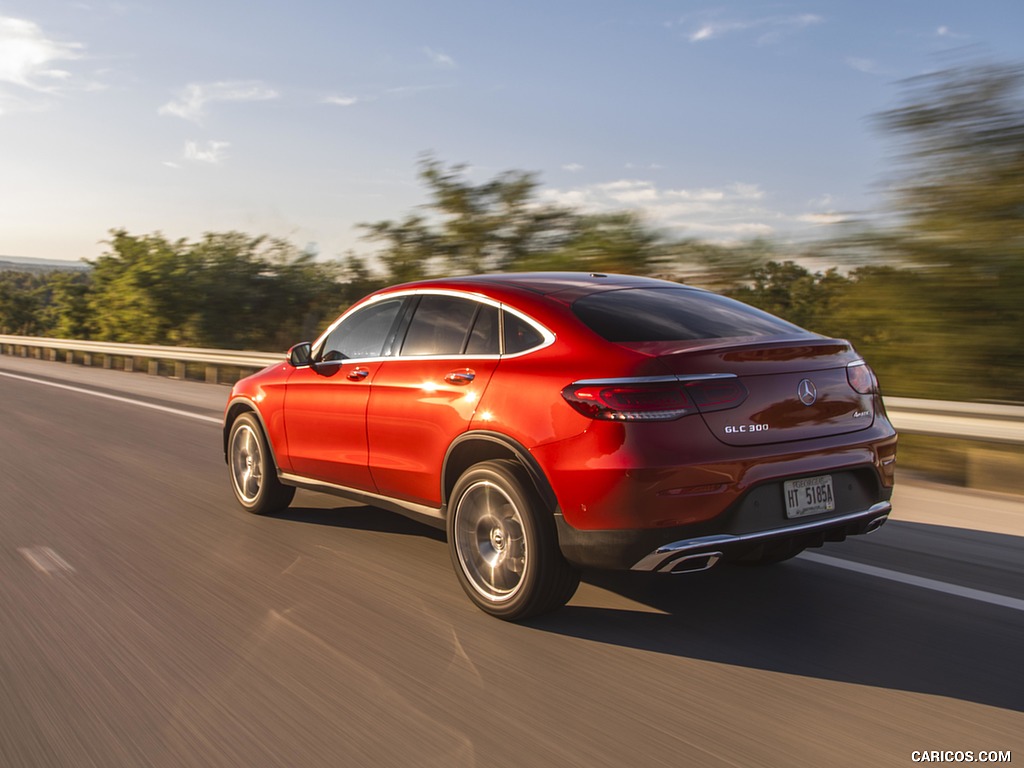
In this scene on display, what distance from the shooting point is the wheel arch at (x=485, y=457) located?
4184 mm

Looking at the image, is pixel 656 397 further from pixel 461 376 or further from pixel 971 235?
pixel 971 235

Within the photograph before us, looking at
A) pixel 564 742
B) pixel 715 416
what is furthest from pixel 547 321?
pixel 564 742

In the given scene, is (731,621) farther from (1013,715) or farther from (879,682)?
(1013,715)

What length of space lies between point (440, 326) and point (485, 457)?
87 centimetres

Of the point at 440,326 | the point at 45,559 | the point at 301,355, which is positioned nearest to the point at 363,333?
the point at 301,355

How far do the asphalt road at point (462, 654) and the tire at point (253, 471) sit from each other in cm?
21

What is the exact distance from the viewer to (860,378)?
15.0 feet

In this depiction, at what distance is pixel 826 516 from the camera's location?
4242 millimetres

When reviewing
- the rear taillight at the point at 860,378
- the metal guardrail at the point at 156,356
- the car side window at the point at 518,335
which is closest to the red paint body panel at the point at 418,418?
the car side window at the point at 518,335

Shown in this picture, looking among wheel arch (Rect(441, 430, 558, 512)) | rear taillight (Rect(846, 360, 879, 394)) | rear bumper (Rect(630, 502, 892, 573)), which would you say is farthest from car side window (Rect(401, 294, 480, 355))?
rear taillight (Rect(846, 360, 879, 394))

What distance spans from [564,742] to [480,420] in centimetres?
169

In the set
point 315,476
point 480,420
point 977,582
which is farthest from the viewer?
point 315,476

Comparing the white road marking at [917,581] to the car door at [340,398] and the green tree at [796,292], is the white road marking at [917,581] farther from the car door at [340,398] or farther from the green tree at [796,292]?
the green tree at [796,292]

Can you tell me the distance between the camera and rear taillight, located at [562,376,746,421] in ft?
12.8
